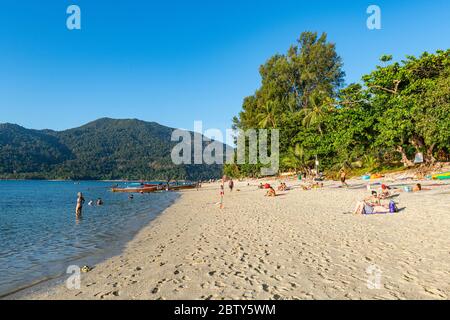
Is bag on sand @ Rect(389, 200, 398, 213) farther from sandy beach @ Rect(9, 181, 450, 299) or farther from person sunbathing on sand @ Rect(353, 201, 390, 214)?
sandy beach @ Rect(9, 181, 450, 299)

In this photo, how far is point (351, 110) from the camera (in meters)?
33.5

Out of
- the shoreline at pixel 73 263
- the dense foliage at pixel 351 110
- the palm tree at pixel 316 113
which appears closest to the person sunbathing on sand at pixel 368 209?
the shoreline at pixel 73 263

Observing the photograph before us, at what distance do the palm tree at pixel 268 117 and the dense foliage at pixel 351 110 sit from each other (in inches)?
7.9

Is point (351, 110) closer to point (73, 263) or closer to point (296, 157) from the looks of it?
point (296, 157)

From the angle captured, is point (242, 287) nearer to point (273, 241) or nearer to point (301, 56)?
point (273, 241)

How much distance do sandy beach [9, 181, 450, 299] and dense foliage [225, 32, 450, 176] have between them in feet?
58.2

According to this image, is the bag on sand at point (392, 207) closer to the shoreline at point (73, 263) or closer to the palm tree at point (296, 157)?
the shoreline at point (73, 263)

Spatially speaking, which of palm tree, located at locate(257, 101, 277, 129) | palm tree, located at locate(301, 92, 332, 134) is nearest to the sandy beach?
palm tree, located at locate(301, 92, 332, 134)

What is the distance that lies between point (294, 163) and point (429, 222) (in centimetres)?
3904

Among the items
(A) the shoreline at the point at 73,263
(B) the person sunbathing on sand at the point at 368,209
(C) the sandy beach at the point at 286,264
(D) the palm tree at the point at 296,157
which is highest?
(D) the palm tree at the point at 296,157

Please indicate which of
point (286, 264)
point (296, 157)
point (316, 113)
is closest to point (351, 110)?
point (316, 113)

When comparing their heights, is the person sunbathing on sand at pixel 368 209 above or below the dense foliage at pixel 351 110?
below

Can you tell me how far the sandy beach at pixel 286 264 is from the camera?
5.36 m
